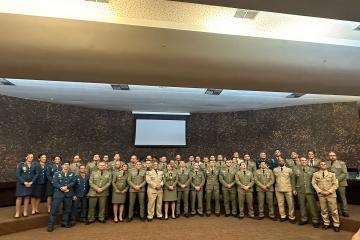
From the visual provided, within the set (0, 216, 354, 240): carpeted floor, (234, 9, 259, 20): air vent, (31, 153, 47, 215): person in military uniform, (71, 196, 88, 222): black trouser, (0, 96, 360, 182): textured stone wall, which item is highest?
(234, 9, 259, 20): air vent

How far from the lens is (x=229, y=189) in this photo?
691 centimetres

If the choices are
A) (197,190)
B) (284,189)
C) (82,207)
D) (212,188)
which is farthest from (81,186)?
(284,189)

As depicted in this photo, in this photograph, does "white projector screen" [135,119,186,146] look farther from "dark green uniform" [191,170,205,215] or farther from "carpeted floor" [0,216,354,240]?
"carpeted floor" [0,216,354,240]

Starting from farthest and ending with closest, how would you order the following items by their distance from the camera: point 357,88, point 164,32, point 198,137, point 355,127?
point 198,137, point 355,127, point 357,88, point 164,32

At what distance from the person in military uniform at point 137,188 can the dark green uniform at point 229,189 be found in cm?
207

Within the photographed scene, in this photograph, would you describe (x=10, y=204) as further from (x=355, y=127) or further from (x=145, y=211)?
(x=355, y=127)

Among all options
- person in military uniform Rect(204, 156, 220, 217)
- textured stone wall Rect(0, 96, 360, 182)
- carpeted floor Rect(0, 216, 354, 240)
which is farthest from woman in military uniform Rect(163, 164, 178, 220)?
textured stone wall Rect(0, 96, 360, 182)

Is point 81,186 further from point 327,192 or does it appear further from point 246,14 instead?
point 327,192

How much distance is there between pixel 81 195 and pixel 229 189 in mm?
3684

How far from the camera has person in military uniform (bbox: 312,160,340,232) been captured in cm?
550

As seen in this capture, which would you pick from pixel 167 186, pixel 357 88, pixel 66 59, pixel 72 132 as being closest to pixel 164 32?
pixel 66 59

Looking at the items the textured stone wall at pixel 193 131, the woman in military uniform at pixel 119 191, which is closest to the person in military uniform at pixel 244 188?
the woman in military uniform at pixel 119 191

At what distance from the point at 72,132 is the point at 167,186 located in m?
4.65

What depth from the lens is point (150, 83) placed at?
4.34m
